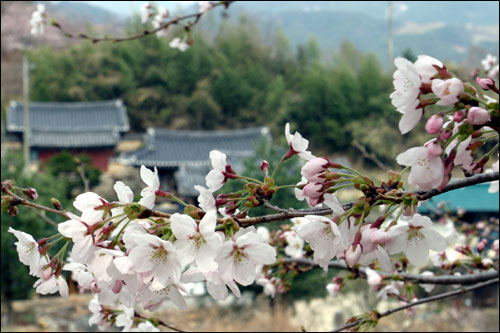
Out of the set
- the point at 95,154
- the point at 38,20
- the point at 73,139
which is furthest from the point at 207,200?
the point at 95,154

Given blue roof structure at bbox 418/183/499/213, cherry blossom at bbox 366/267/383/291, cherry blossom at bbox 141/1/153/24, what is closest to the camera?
cherry blossom at bbox 366/267/383/291

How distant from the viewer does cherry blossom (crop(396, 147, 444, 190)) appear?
1.41 feet

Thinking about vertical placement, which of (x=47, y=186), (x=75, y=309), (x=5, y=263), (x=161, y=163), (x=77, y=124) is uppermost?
(x=77, y=124)

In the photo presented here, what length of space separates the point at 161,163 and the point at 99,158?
2.65 metres

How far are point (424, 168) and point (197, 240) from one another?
18 cm

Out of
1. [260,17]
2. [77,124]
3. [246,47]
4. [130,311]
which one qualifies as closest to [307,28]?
[260,17]

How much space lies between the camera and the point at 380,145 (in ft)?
31.9

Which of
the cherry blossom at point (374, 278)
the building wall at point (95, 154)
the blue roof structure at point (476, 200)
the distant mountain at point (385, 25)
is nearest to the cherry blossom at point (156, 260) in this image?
the cherry blossom at point (374, 278)

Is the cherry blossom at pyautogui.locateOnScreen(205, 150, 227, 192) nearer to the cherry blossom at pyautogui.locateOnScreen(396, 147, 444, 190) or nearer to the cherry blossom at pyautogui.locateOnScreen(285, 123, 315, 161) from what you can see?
the cherry blossom at pyautogui.locateOnScreen(285, 123, 315, 161)

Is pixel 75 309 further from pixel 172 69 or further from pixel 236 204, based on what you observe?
pixel 172 69

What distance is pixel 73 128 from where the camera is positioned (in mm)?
11164

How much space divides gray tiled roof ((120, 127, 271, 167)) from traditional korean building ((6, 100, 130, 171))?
1.73m

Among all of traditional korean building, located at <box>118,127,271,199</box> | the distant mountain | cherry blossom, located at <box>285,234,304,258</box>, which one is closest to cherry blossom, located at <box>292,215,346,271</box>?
cherry blossom, located at <box>285,234,304,258</box>

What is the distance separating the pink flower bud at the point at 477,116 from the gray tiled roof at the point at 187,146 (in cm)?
836
